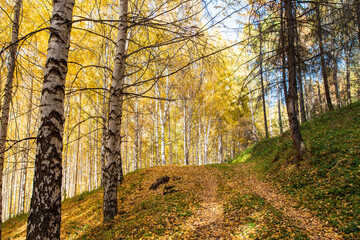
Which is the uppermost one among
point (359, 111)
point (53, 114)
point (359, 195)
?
point (359, 111)

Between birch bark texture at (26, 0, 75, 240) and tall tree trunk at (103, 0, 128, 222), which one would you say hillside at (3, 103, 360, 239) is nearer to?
tall tree trunk at (103, 0, 128, 222)

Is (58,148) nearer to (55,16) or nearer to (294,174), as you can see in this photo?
(55,16)

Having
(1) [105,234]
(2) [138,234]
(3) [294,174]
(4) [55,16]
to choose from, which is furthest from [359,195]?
(4) [55,16]

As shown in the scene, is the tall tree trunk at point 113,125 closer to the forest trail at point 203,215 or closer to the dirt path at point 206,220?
the forest trail at point 203,215

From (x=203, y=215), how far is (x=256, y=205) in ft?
4.77

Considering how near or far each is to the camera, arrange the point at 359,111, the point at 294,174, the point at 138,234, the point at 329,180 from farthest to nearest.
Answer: the point at 359,111 → the point at 294,174 → the point at 329,180 → the point at 138,234

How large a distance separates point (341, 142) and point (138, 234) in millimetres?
7191

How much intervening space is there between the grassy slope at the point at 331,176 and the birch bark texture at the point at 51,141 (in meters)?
4.56

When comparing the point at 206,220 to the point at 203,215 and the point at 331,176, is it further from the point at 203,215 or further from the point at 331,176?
the point at 331,176

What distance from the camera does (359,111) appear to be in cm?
938

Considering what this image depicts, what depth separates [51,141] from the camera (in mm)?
2229

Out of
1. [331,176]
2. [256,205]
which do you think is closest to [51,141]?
[256,205]

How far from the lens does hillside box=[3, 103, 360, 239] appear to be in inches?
154

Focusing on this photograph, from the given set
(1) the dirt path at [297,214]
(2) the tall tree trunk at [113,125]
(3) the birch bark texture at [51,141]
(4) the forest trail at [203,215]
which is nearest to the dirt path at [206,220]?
(4) the forest trail at [203,215]
